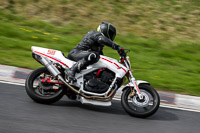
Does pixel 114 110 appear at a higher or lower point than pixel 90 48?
lower

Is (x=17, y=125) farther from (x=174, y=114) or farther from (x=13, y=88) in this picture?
(x=174, y=114)

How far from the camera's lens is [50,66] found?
564cm

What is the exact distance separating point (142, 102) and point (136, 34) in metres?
6.86

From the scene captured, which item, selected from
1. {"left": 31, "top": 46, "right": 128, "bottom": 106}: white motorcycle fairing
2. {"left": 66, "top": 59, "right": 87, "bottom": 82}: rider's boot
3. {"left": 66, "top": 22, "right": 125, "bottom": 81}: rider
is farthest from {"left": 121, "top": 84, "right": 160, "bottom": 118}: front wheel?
{"left": 66, "top": 59, "right": 87, "bottom": 82}: rider's boot

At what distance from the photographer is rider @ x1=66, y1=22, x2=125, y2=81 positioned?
17.9 ft

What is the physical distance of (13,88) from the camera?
6.36m

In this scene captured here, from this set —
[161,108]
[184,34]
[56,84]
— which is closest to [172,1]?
[184,34]

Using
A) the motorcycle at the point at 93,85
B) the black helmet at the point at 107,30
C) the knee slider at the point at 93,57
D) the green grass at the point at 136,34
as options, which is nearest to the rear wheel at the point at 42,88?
the motorcycle at the point at 93,85

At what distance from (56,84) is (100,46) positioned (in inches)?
42.4

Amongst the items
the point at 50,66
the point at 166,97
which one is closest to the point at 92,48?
the point at 50,66

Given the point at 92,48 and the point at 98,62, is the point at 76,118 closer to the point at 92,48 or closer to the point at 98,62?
the point at 98,62

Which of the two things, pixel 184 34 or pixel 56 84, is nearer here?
pixel 56 84

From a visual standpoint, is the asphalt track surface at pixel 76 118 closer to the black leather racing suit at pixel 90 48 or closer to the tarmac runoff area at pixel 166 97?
the tarmac runoff area at pixel 166 97

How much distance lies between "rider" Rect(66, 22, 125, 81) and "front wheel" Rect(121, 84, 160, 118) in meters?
0.75
